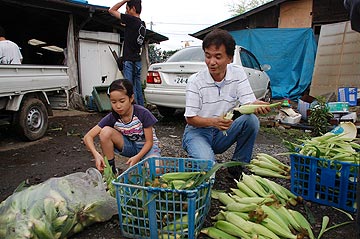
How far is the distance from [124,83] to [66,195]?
1226 millimetres

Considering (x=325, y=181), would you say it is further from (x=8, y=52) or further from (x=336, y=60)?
(x=336, y=60)

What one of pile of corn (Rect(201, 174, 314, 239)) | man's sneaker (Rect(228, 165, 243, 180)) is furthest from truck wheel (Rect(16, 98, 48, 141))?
pile of corn (Rect(201, 174, 314, 239))

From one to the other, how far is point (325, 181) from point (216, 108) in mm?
1249

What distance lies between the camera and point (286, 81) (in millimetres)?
11516

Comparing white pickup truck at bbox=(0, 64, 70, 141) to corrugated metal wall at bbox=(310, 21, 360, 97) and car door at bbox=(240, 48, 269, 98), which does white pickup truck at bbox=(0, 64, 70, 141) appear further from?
corrugated metal wall at bbox=(310, 21, 360, 97)

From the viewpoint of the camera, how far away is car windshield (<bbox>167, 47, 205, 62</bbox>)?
606 cm

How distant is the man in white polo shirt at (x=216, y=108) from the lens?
2.86 m

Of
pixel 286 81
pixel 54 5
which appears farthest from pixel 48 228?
pixel 286 81

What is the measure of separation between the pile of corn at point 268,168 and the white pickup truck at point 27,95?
3974mm

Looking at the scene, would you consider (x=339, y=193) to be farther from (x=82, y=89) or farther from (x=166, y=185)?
(x=82, y=89)

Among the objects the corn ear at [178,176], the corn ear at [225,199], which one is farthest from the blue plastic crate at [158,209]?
the corn ear at [225,199]

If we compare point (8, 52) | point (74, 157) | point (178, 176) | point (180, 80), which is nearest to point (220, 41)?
point (178, 176)

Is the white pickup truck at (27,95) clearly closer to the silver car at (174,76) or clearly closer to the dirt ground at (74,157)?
the dirt ground at (74,157)

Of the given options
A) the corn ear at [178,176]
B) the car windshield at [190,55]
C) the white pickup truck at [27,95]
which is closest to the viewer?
the corn ear at [178,176]
